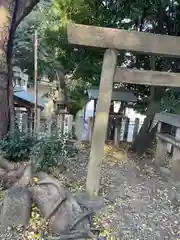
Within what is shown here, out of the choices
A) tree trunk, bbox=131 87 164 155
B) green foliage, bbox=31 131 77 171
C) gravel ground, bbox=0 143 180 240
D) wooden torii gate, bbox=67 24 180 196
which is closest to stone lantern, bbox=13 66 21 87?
tree trunk, bbox=131 87 164 155

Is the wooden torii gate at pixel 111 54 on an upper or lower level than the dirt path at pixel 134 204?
upper

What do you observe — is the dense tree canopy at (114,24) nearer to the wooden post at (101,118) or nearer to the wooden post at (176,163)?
the wooden post at (176,163)

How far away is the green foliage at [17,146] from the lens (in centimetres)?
401

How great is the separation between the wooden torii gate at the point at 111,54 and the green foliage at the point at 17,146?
1.21m

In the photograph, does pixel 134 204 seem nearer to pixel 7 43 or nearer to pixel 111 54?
pixel 111 54

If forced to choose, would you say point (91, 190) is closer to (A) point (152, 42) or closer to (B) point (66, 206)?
(B) point (66, 206)

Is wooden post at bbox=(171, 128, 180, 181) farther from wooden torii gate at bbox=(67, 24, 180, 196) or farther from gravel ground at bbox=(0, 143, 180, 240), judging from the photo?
wooden torii gate at bbox=(67, 24, 180, 196)

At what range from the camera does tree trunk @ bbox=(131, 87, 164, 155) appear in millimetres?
6094

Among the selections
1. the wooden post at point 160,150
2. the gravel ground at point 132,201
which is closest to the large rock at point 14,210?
the gravel ground at point 132,201

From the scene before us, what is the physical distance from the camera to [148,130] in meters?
6.47

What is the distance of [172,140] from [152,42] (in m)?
1.88

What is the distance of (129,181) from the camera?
4.25 metres

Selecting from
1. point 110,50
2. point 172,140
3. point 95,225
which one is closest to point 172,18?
point 172,140

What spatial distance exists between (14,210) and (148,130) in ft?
14.2
